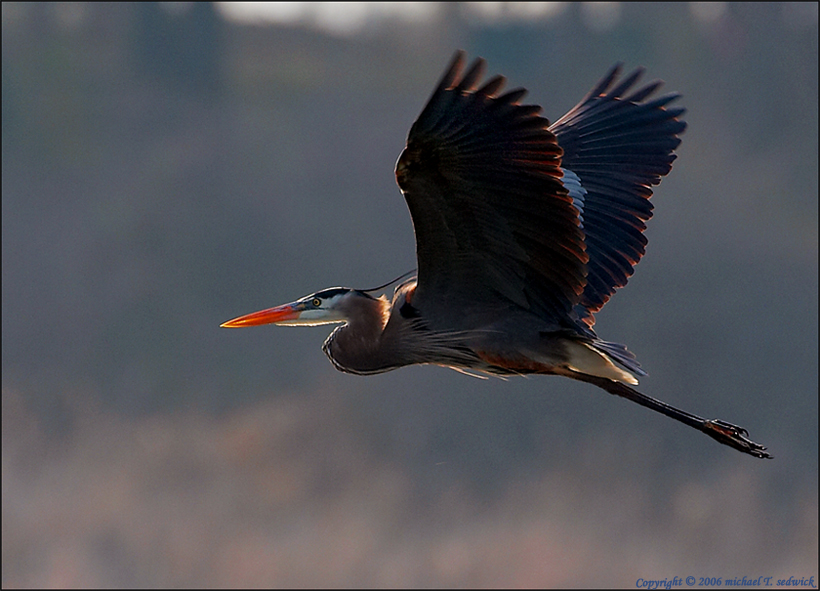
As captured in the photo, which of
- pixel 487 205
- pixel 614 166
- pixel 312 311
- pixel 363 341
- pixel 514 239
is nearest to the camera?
pixel 487 205

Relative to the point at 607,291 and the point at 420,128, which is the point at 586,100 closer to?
the point at 607,291

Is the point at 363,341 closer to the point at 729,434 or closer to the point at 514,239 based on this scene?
the point at 514,239

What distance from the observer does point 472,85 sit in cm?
415

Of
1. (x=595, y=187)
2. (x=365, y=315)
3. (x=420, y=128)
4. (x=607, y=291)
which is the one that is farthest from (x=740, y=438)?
(x=420, y=128)

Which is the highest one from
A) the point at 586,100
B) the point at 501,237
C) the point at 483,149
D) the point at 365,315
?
→ the point at 586,100

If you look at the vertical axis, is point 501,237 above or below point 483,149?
below

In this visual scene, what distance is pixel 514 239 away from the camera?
187 inches

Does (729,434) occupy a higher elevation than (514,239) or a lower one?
lower

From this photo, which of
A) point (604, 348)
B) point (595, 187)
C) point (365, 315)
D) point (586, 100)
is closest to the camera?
point (604, 348)

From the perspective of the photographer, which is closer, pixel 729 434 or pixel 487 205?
pixel 487 205

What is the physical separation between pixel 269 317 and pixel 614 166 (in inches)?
80.4

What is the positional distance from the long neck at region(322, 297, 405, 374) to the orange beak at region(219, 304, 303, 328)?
0.29 m

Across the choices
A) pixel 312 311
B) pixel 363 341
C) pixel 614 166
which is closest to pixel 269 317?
pixel 312 311

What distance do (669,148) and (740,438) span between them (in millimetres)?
1616
